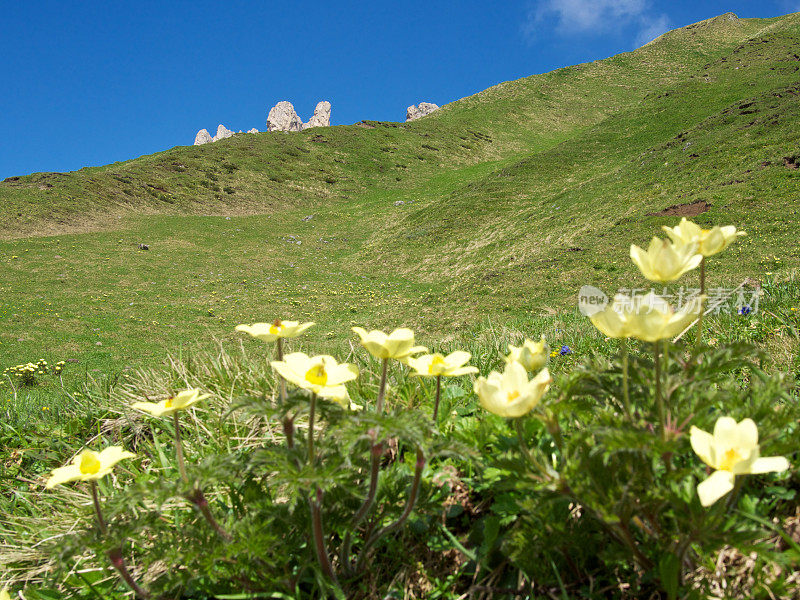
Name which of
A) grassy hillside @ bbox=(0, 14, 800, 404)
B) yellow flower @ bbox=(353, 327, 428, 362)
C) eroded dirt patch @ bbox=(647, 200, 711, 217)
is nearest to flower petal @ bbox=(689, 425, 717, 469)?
yellow flower @ bbox=(353, 327, 428, 362)

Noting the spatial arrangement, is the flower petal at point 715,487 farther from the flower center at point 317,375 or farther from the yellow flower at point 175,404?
the yellow flower at point 175,404

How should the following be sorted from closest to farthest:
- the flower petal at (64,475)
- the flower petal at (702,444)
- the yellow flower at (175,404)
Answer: the flower petal at (702,444), the flower petal at (64,475), the yellow flower at (175,404)

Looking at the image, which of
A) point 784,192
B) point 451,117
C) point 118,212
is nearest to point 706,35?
point 451,117

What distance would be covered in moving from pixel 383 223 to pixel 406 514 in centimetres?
2367

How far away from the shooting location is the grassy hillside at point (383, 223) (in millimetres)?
10047

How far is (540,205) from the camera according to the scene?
17.4 m

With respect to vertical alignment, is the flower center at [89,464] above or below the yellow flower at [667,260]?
below

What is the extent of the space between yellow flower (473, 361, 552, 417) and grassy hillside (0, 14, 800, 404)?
4601mm

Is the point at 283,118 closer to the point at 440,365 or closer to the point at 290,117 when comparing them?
the point at 290,117

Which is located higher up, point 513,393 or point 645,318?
point 645,318

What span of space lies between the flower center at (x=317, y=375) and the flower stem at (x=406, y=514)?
12.9 inches

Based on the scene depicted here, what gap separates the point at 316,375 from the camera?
3.76 feet

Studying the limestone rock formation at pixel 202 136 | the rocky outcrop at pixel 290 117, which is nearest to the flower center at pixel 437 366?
the rocky outcrop at pixel 290 117

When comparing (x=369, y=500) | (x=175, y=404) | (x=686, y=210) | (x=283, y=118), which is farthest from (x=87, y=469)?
(x=283, y=118)
